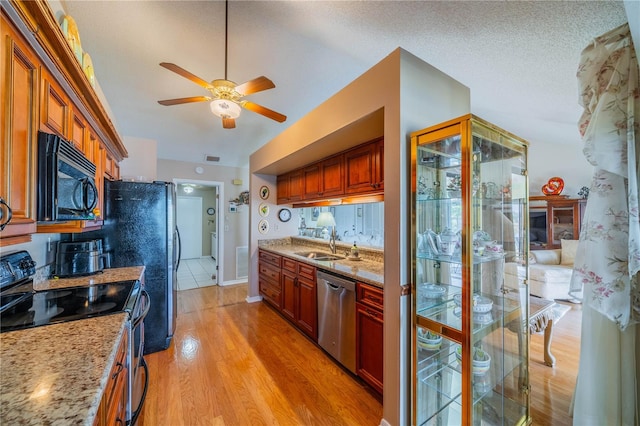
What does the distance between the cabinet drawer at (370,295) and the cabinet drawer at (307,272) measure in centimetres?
73

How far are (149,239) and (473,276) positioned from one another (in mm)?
2875

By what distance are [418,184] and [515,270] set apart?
937 mm

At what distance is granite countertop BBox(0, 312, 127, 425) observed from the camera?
1.99 feet

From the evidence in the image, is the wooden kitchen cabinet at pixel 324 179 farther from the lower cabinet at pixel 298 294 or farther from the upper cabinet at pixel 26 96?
the upper cabinet at pixel 26 96

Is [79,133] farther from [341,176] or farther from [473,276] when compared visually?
[473,276]

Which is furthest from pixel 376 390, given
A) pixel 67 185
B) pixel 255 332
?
pixel 67 185

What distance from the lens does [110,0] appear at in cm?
161

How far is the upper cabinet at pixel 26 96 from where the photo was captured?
0.76 metres

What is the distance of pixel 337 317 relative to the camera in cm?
231

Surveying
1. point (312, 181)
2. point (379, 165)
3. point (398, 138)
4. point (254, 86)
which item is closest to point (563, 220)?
point (379, 165)

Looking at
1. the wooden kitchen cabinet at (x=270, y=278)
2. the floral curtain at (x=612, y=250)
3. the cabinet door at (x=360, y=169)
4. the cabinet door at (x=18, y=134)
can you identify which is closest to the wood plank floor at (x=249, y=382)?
the wooden kitchen cabinet at (x=270, y=278)

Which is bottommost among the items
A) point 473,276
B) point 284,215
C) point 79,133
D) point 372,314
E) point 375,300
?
point 372,314

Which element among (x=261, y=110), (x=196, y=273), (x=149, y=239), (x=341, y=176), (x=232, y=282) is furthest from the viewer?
(x=196, y=273)

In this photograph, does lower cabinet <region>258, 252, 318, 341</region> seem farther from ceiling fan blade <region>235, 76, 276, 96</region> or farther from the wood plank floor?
ceiling fan blade <region>235, 76, 276, 96</region>
